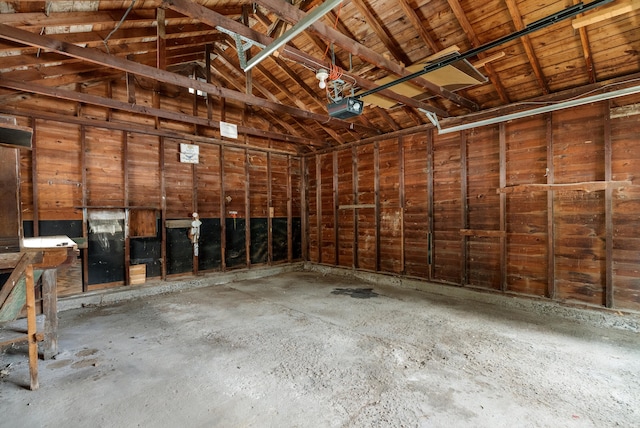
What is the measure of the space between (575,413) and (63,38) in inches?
228

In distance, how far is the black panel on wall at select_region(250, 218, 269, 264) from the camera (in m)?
6.59

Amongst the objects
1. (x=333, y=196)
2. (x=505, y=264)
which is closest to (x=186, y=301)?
(x=333, y=196)

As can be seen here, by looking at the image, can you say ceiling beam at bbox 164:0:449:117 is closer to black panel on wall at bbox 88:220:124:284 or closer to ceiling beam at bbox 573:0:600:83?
ceiling beam at bbox 573:0:600:83

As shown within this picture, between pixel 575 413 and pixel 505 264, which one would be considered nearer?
pixel 575 413

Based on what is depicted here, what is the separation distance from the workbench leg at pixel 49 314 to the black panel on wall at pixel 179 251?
2.69 meters

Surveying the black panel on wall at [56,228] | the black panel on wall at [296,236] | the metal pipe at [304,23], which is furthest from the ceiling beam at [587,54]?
the black panel on wall at [56,228]

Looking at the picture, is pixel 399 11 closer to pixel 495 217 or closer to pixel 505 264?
pixel 495 217

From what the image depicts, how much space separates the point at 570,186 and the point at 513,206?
0.70m

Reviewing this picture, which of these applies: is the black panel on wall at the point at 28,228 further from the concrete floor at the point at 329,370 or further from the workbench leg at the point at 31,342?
the workbench leg at the point at 31,342

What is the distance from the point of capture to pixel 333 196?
6801mm

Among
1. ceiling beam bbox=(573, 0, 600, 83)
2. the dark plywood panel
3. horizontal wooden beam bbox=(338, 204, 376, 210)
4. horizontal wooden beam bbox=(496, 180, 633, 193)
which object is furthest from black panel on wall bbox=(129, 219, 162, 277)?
ceiling beam bbox=(573, 0, 600, 83)

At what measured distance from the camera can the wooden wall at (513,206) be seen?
353 centimetres

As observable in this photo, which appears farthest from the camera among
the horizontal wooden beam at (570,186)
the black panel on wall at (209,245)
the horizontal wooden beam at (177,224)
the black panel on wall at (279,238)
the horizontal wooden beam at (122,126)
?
the black panel on wall at (279,238)

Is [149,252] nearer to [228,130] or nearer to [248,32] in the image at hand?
[228,130]
